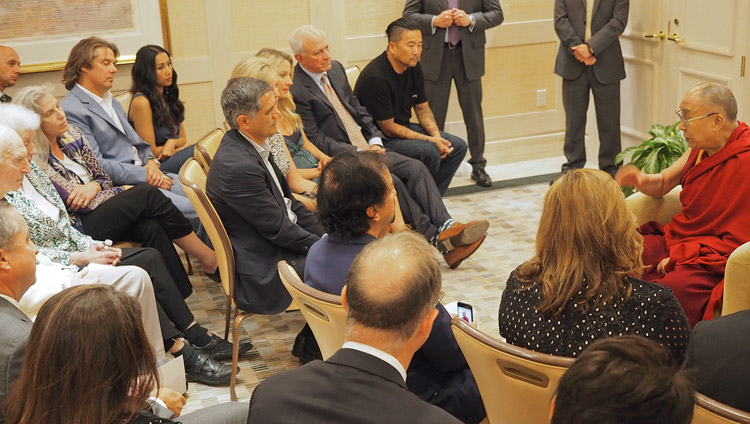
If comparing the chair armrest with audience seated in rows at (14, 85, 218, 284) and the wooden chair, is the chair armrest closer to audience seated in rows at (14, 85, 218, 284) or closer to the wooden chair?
the wooden chair

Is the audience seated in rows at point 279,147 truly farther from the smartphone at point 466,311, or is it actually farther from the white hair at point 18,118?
the smartphone at point 466,311

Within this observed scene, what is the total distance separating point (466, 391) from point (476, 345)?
19.0 inches

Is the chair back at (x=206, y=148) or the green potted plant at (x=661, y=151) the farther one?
the green potted plant at (x=661, y=151)

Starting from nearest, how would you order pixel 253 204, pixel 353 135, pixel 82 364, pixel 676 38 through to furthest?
1. pixel 82 364
2. pixel 253 204
3. pixel 353 135
4. pixel 676 38

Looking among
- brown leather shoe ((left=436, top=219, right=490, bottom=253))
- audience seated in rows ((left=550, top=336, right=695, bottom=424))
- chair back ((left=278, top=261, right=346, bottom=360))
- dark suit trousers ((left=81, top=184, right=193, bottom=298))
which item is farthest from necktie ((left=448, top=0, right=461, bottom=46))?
audience seated in rows ((left=550, top=336, right=695, bottom=424))

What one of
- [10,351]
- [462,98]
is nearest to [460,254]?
[462,98]

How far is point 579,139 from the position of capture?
6.41 meters

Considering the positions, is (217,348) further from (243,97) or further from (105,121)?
(105,121)

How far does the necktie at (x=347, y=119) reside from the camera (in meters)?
5.19

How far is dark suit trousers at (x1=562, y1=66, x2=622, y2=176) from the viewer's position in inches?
246

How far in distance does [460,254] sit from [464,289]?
31 cm

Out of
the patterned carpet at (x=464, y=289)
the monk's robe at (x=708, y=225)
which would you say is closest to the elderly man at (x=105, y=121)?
the patterned carpet at (x=464, y=289)

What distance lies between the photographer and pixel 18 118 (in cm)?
375

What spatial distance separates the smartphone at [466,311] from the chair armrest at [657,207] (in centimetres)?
153
